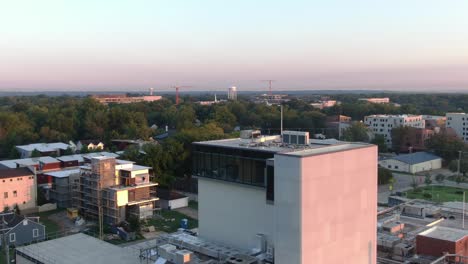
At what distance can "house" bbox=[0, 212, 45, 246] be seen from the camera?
56.5 ft

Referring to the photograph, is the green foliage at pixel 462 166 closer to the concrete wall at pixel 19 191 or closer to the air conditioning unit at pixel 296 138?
the air conditioning unit at pixel 296 138

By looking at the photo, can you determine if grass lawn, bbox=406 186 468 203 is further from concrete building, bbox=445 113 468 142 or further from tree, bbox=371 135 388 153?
concrete building, bbox=445 113 468 142

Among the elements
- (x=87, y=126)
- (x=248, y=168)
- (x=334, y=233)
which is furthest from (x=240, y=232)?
(x=87, y=126)

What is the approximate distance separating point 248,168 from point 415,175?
25.2 meters

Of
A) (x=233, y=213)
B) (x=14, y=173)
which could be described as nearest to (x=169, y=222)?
(x=14, y=173)

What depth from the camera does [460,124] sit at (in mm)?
45188

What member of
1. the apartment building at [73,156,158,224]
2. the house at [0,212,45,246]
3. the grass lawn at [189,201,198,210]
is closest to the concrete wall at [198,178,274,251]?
the house at [0,212,45,246]

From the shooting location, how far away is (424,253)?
11.5 m

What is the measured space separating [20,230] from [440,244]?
14718 millimetres

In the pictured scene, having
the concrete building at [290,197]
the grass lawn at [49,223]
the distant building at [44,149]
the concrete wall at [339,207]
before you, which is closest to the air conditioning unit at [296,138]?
the concrete building at [290,197]

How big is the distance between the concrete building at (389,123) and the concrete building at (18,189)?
105 feet

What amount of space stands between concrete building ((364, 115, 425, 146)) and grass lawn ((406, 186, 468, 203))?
51.1 feet

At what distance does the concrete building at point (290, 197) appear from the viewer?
8.80m

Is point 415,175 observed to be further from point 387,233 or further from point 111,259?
point 111,259
